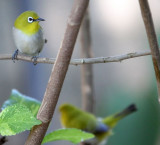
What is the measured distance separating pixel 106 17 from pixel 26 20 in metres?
2.08

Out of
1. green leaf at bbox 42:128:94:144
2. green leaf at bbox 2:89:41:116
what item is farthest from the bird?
green leaf at bbox 42:128:94:144

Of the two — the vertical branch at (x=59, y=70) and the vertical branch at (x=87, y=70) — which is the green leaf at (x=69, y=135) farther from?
the vertical branch at (x=87, y=70)

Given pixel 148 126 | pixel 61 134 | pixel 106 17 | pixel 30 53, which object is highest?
pixel 106 17

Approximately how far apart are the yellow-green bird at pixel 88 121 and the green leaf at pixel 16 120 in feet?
4.28

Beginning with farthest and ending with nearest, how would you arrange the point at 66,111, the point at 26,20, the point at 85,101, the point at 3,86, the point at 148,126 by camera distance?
the point at 3,86 < the point at 148,126 < the point at 66,111 < the point at 85,101 < the point at 26,20

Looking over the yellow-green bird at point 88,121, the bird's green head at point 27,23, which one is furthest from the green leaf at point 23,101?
the yellow-green bird at point 88,121

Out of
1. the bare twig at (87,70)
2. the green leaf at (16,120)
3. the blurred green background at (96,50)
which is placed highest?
the blurred green background at (96,50)

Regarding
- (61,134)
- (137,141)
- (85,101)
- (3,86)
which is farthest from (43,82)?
→ (61,134)

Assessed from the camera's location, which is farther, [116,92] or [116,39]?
[116,39]

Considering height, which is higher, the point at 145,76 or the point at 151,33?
the point at 145,76

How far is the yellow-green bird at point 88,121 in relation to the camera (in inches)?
68.9

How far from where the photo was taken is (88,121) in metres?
1.88

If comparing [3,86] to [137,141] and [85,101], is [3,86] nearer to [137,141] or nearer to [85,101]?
[137,141]

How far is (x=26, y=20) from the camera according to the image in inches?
43.4
